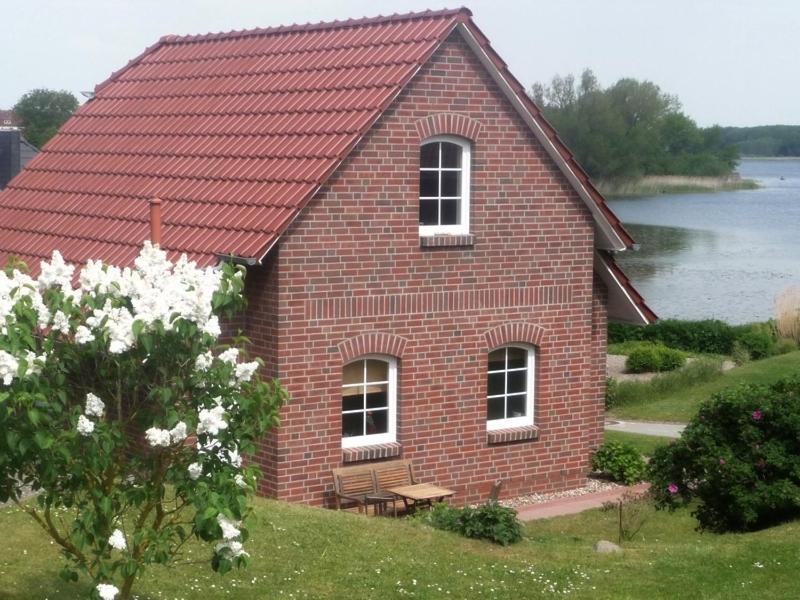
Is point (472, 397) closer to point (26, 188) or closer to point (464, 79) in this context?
point (464, 79)

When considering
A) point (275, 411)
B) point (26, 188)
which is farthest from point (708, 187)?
point (275, 411)

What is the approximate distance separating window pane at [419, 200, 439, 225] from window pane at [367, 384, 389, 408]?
2.12 m

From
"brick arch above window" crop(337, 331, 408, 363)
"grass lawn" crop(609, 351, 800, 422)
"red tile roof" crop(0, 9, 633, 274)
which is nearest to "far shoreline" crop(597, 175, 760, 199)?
"grass lawn" crop(609, 351, 800, 422)

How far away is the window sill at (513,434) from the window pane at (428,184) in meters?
3.22

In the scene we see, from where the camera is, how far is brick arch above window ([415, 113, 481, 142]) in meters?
16.1

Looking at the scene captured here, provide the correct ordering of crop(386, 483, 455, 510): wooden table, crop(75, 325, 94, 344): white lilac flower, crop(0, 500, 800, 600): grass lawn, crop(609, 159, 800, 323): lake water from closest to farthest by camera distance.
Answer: crop(75, 325, 94, 344): white lilac flower, crop(0, 500, 800, 600): grass lawn, crop(386, 483, 455, 510): wooden table, crop(609, 159, 800, 323): lake water

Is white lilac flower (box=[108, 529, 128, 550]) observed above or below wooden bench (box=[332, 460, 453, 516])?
above

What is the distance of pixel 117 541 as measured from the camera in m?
7.95

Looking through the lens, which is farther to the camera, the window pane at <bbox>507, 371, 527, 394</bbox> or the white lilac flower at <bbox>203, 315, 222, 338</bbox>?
the window pane at <bbox>507, 371, 527, 394</bbox>

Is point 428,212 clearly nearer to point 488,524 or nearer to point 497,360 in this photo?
point 497,360

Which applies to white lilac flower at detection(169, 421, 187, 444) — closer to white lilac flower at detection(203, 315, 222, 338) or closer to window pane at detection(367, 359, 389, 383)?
white lilac flower at detection(203, 315, 222, 338)

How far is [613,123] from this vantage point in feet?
322

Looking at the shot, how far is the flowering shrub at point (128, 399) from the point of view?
306 inches

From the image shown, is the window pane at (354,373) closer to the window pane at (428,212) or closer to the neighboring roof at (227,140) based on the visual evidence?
the window pane at (428,212)
